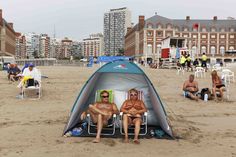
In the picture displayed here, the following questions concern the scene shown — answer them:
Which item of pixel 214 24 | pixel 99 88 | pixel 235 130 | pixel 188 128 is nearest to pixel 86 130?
pixel 99 88

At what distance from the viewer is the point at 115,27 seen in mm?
195625

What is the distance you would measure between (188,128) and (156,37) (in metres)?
87.9

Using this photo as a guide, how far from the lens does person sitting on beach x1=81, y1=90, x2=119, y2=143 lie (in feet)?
22.0

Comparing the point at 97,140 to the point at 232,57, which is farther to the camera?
the point at 232,57

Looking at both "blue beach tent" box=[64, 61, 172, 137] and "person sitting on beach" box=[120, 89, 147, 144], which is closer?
"person sitting on beach" box=[120, 89, 147, 144]

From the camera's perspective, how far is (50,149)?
5.98 meters

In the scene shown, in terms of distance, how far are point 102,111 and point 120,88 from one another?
128 cm

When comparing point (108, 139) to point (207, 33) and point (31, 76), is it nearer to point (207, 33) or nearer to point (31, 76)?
point (31, 76)

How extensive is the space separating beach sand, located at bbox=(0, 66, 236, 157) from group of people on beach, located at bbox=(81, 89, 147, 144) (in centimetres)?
34

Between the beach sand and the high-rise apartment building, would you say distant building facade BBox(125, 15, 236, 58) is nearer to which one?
the beach sand

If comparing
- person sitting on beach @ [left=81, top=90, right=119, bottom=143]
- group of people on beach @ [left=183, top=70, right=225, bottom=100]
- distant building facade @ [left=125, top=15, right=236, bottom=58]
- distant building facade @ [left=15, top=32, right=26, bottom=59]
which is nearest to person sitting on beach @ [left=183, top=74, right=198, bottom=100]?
group of people on beach @ [left=183, top=70, right=225, bottom=100]

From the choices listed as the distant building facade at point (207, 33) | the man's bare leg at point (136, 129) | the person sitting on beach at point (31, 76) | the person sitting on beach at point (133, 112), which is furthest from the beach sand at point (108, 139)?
the distant building facade at point (207, 33)

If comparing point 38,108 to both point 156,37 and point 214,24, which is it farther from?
point 214,24

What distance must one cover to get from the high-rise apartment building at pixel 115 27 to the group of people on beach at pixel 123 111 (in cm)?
18338
